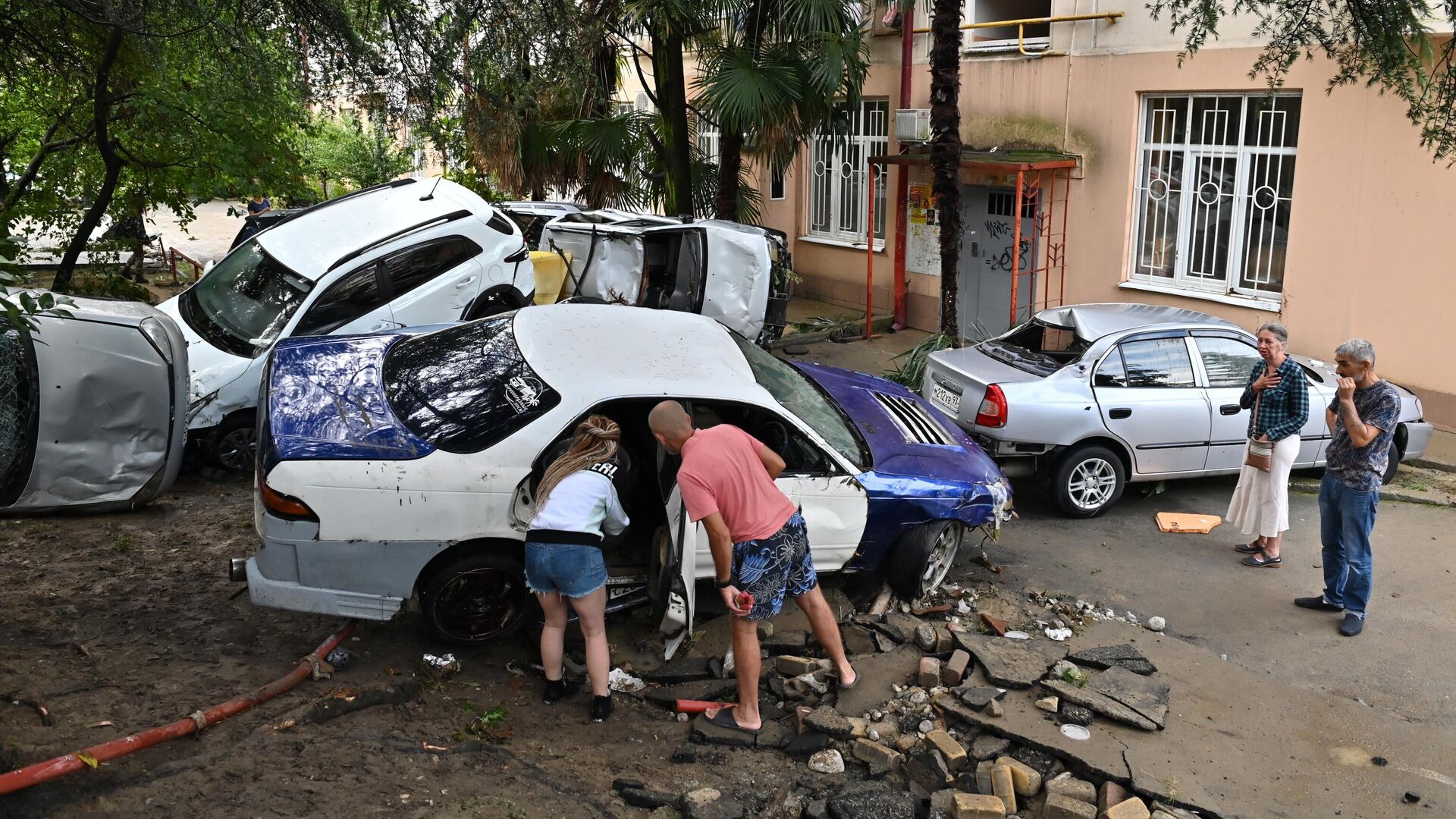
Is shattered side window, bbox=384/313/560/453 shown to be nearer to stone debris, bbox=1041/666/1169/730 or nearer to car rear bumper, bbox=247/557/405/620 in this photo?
car rear bumper, bbox=247/557/405/620

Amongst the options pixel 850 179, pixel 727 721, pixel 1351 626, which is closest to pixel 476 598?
pixel 727 721

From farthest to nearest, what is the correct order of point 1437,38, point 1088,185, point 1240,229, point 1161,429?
point 1088,185 < point 1240,229 < point 1437,38 < point 1161,429

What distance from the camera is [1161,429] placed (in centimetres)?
884

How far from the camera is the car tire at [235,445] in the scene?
28.0 ft

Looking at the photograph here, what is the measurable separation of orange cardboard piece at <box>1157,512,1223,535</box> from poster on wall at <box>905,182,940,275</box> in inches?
277

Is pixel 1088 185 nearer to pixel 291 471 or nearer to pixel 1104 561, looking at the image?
pixel 1104 561

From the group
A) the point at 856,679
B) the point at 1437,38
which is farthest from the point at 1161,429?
the point at 1437,38

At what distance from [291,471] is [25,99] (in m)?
10.0

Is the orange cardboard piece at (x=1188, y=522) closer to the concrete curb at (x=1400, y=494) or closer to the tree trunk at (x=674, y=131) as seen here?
the concrete curb at (x=1400, y=494)

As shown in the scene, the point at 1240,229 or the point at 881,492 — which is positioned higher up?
the point at 1240,229

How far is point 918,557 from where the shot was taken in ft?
22.0

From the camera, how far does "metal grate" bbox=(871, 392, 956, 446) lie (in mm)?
7219

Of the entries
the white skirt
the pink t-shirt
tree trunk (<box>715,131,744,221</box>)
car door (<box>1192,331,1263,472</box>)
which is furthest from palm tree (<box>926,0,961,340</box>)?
the pink t-shirt

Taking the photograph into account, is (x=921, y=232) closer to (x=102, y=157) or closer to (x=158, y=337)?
(x=102, y=157)
